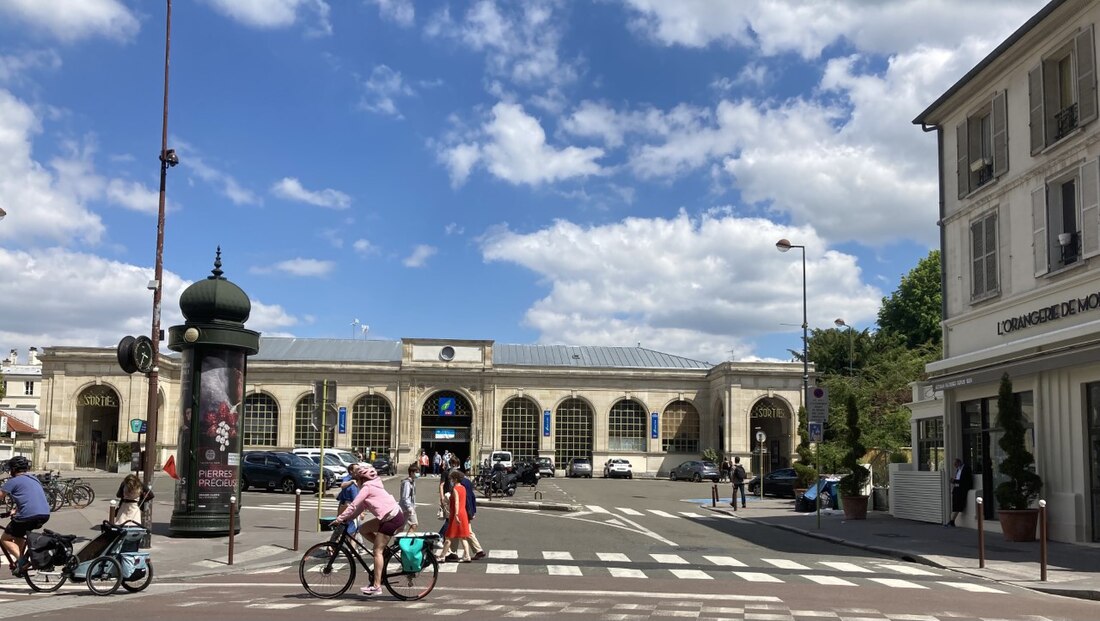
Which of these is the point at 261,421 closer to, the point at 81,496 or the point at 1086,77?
the point at 81,496

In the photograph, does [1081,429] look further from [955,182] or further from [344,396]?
[344,396]

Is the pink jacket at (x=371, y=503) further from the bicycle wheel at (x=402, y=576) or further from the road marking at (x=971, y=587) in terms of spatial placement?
the road marking at (x=971, y=587)

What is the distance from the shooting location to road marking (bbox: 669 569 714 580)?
47.3 ft

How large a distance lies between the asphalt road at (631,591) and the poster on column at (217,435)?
211cm

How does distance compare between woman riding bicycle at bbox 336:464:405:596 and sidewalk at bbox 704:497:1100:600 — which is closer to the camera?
woman riding bicycle at bbox 336:464:405:596

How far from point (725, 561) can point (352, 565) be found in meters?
7.52

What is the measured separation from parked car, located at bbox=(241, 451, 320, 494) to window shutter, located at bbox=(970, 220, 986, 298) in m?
25.0

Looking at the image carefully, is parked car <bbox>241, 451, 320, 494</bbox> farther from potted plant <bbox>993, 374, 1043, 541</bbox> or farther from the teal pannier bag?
the teal pannier bag

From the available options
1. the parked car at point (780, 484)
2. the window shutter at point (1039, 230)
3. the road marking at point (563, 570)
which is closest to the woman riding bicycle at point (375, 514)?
the road marking at point (563, 570)

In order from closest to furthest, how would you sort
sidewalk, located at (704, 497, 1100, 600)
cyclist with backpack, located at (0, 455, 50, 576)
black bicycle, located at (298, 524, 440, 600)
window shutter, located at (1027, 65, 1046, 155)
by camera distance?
black bicycle, located at (298, 524, 440, 600) → cyclist with backpack, located at (0, 455, 50, 576) → sidewalk, located at (704, 497, 1100, 600) → window shutter, located at (1027, 65, 1046, 155)

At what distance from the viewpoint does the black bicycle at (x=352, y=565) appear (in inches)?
463

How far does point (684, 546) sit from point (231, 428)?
9.25 m

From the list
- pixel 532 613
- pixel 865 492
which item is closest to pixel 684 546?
pixel 532 613

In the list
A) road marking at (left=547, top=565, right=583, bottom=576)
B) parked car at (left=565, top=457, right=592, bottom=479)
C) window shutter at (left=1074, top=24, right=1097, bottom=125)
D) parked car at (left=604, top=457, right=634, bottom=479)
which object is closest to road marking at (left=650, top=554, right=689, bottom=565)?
road marking at (left=547, top=565, right=583, bottom=576)
